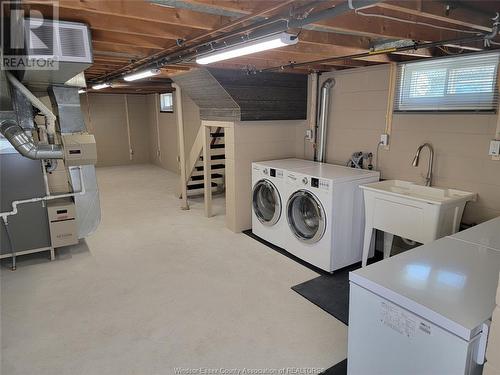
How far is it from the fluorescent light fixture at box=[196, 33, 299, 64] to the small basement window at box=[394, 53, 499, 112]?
1836 millimetres

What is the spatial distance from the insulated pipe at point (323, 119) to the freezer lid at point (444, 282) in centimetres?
251

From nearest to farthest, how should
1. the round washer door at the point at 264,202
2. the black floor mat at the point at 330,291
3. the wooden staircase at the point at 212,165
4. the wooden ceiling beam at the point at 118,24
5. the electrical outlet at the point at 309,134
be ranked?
the wooden ceiling beam at the point at 118,24 < the black floor mat at the point at 330,291 < the round washer door at the point at 264,202 < the electrical outlet at the point at 309,134 < the wooden staircase at the point at 212,165

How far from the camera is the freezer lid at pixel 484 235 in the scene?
80.4 inches

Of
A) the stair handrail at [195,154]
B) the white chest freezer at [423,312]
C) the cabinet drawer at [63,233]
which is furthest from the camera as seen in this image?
the stair handrail at [195,154]

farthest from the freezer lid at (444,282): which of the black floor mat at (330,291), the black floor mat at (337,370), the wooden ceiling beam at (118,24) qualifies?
the wooden ceiling beam at (118,24)

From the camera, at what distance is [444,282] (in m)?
1.58

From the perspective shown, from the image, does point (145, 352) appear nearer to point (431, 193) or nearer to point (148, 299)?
point (148, 299)

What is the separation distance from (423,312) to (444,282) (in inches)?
11.2

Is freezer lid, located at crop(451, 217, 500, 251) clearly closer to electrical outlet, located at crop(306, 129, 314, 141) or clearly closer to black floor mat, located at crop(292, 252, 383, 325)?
black floor mat, located at crop(292, 252, 383, 325)

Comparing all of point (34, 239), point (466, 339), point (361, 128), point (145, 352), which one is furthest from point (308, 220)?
point (34, 239)

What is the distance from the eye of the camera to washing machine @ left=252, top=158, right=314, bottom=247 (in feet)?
12.7

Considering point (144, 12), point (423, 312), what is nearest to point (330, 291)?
point (423, 312)

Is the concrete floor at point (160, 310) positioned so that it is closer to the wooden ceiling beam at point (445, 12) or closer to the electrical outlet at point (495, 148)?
the electrical outlet at point (495, 148)

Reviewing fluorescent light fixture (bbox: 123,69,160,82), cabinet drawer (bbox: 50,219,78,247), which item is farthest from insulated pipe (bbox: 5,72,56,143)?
fluorescent light fixture (bbox: 123,69,160,82)
